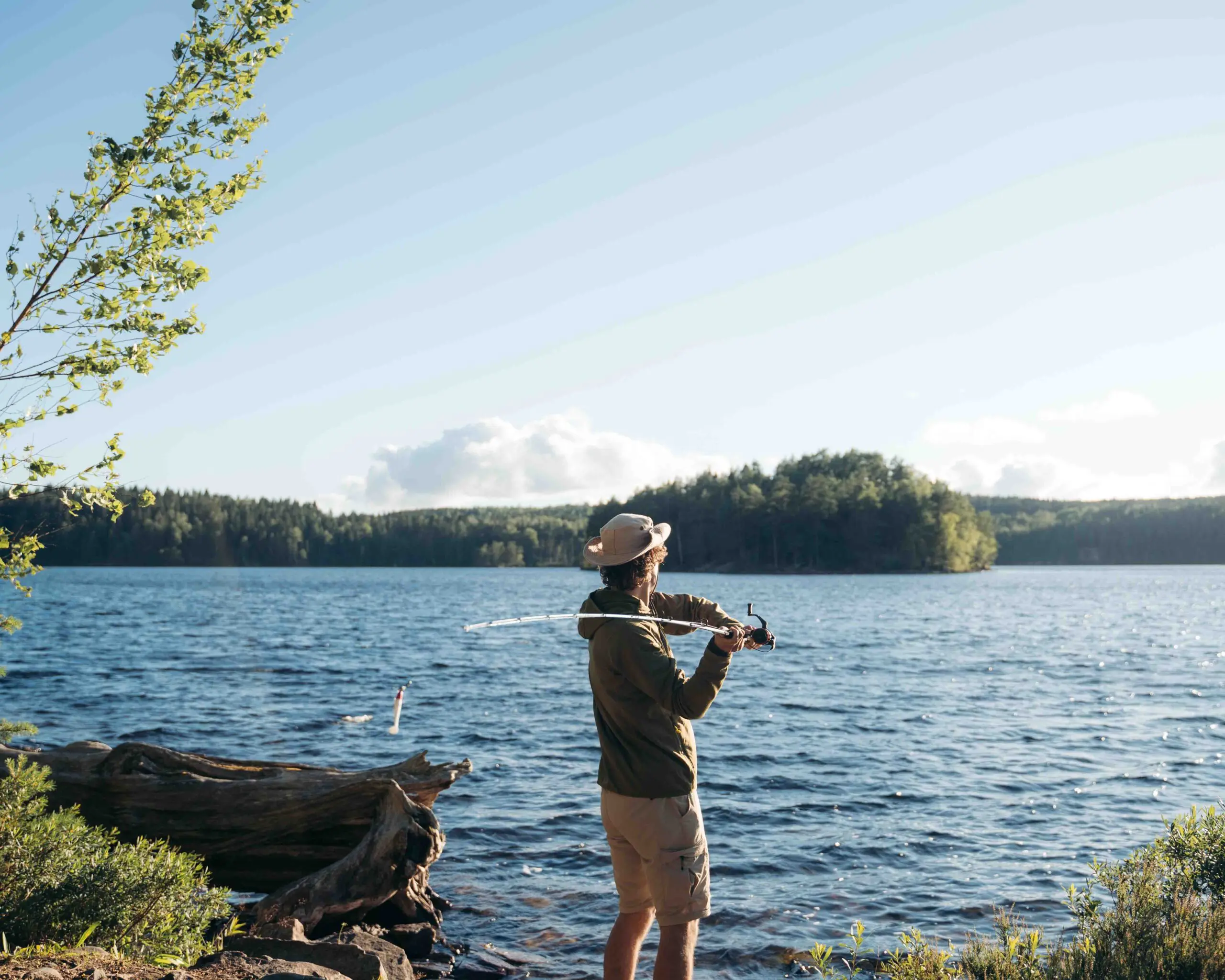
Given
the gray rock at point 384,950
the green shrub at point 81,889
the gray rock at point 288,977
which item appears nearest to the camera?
the gray rock at point 288,977

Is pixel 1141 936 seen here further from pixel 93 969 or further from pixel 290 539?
pixel 290 539

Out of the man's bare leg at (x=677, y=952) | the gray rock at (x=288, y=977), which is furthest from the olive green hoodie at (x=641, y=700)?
the gray rock at (x=288, y=977)

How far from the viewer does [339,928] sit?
849 cm

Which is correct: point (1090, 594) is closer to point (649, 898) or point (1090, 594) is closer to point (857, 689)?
point (857, 689)

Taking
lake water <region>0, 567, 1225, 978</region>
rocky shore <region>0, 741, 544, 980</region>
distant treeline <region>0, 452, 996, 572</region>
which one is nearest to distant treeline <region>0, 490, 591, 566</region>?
distant treeline <region>0, 452, 996, 572</region>

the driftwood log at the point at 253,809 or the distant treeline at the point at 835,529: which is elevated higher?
the distant treeline at the point at 835,529

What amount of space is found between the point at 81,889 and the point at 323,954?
5.36 feet

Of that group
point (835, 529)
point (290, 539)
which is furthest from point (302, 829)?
point (290, 539)

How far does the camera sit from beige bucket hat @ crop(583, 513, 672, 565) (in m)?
5.35

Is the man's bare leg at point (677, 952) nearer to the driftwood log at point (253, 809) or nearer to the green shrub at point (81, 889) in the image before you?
the green shrub at point (81, 889)

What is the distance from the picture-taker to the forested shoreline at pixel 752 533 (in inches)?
5089

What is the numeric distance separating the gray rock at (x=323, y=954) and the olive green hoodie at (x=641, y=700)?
255 cm

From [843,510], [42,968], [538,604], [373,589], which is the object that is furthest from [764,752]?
[843,510]

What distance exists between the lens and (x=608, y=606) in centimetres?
533
